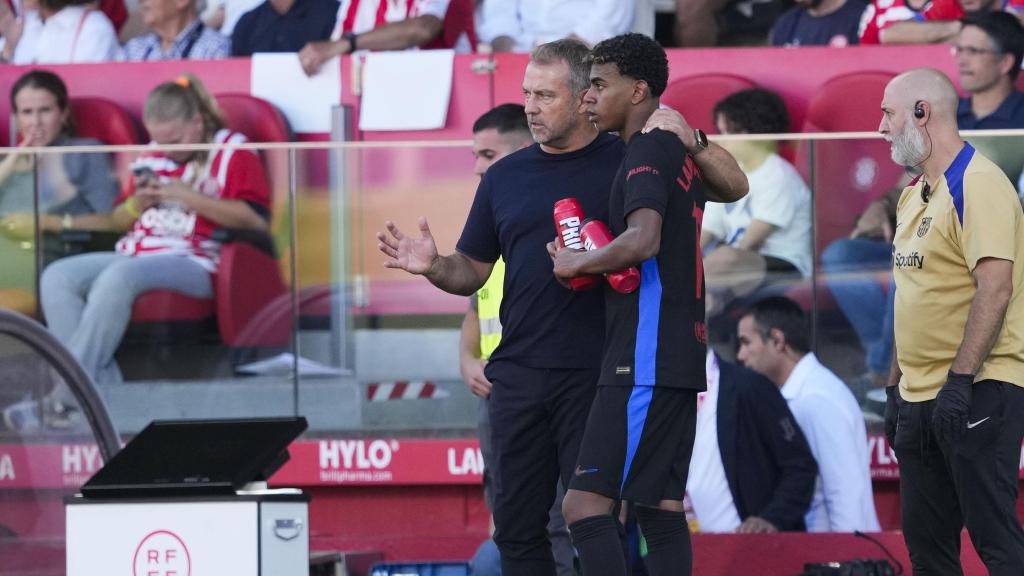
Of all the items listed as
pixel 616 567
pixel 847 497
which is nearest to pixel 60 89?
pixel 847 497

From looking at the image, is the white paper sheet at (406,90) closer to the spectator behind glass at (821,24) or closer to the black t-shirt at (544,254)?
the spectator behind glass at (821,24)

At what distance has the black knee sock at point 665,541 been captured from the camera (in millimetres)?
4250

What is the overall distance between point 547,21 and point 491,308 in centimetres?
340

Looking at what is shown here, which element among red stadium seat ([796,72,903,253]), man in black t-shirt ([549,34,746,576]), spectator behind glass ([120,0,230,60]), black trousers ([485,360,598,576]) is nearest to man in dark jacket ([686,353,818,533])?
red stadium seat ([796,72,903,253])

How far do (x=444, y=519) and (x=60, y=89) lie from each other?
2.92 meters

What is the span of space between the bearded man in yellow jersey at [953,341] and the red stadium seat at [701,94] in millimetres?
2603

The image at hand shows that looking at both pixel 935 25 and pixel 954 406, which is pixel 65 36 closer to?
pixel 935 25

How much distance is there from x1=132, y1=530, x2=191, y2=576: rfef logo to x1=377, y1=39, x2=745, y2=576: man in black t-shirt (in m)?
1.00

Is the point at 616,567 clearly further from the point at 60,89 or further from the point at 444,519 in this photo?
the point at 60,89

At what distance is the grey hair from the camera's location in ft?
15.0

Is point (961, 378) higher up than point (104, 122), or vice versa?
point (104, 122)

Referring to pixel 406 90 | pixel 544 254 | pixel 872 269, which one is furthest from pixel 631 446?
pixel 406 90

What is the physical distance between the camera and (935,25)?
7809mm

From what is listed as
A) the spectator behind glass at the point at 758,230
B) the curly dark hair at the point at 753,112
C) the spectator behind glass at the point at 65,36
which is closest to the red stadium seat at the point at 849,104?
the curly dark hair at the point at 753,112
